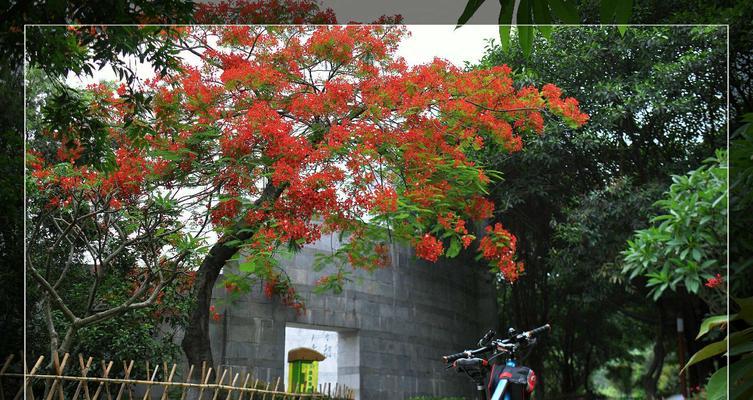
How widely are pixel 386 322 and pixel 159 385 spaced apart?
110cm

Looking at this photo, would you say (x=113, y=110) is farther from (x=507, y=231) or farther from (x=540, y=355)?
(x=540, y=355)

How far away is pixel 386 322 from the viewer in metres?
4.00

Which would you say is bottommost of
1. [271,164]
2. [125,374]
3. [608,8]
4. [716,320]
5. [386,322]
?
[125,374]

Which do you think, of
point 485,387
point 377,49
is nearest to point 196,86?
point 377,49

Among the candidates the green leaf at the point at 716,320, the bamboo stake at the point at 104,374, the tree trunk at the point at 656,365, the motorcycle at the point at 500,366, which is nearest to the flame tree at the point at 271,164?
the bamboo stake at the point at 104,374

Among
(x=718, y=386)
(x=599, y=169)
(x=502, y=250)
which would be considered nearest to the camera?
(x=718, y=386)

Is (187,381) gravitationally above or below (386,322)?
below

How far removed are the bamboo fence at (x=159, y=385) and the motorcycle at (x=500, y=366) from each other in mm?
569

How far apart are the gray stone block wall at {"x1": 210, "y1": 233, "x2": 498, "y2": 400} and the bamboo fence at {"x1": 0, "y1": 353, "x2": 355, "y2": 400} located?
0.06m

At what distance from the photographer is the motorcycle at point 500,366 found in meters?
3.77

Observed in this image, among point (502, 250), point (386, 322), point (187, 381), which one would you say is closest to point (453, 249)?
point (502, 250)

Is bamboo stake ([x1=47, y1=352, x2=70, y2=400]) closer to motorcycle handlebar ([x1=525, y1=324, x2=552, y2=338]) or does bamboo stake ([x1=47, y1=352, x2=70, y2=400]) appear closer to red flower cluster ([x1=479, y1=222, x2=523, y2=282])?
red flower cluster ([x1=479, y1=222, x2=523, y2=282])

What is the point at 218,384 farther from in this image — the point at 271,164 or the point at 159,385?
the point at 271,164

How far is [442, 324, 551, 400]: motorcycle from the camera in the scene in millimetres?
3770
